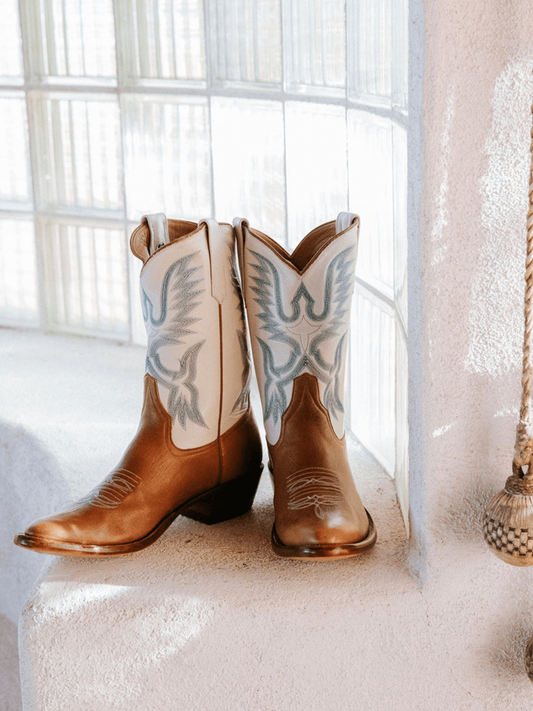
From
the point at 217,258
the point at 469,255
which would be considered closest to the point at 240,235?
the point at 217,258

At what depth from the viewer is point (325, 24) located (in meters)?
1.27

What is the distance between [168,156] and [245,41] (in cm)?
32

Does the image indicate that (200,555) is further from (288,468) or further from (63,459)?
(63,459)

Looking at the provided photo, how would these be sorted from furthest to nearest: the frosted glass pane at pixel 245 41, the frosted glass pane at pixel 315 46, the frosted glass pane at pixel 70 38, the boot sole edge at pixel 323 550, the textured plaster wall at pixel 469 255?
the frosted glass pane at pixel 70 38
the frosted glass pane at pixel 245 41
the frosted glass pane at pixel 315 46
the boot sole edge at pixel 323 550
the textured plaster wall at pixel 469 255

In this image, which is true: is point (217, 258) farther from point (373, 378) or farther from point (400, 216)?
point (373, 378)

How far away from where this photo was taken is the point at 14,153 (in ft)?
6.31

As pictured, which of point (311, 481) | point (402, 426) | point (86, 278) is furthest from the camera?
point (86, 278)

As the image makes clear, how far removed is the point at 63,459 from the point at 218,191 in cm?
65

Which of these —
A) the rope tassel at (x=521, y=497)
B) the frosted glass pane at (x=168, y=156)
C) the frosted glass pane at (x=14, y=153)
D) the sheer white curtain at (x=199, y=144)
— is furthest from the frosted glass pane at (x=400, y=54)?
the frosted glass pane at (x=14, y=153)

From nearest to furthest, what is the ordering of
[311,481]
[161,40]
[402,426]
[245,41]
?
[311,481] < [402,426] < [245,41] < [161,40]

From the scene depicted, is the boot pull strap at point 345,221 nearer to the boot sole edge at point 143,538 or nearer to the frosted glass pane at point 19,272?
the boot sole edge at point 143,538

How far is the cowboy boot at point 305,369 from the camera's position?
930 millimetres

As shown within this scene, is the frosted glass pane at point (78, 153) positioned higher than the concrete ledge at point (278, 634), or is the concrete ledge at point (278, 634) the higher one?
the frosted glass pane at point (78, 153)

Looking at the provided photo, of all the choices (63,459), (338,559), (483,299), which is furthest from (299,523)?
(63,459)
